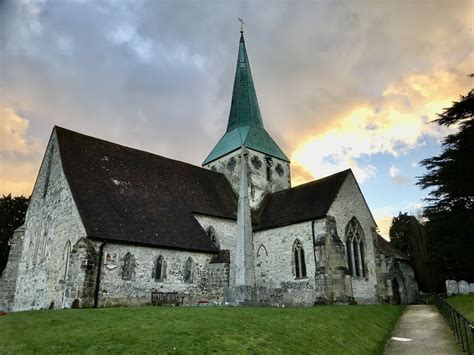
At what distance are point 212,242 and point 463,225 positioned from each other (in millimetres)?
17824

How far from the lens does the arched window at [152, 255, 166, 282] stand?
1982 centimetres

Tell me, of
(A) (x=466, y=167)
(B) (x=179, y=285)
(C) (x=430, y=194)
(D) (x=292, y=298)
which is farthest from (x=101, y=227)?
(C) (x=430, y=194)

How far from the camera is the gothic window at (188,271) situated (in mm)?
21031

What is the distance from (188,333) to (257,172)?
23792mm

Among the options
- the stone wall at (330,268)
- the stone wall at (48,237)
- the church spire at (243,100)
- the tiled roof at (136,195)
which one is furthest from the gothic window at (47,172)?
the church spire at (243,100)

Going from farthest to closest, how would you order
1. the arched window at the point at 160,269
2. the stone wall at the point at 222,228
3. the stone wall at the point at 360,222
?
the stone wall at the point at 222,228 < the stone wall at the point at 360,222 < the arched window at the point at 160,269

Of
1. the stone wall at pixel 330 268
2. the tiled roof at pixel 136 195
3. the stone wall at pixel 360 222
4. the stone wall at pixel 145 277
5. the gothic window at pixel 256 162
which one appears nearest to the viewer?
the stone wall at pixel 145 277

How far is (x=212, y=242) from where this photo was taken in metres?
23.3

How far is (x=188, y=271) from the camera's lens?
836 inches

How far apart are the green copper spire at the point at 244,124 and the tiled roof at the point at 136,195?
639 cm

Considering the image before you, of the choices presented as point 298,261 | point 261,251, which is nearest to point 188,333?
point 298,261

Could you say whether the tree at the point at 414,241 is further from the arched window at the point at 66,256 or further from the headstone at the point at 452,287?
the arched window at the point at 66,256

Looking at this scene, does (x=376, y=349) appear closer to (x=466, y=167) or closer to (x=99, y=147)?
(x=466, y=167)

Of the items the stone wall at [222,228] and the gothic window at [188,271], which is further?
the stone wall at [222,228]
